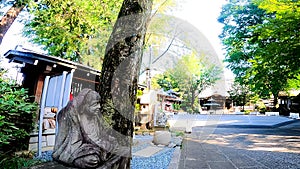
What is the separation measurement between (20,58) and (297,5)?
8460mm

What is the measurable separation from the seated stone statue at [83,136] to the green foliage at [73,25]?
617 cm

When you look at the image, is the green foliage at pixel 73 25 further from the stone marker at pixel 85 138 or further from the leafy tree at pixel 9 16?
the stone marker at pixel 85 138

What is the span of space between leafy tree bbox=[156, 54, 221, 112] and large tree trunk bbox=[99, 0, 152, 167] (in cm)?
2396

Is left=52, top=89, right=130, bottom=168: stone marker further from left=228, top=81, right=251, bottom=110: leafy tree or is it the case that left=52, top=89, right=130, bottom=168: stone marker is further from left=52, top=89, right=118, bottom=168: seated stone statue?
left=228, top=81, right=251, bottom=110: leafy tree

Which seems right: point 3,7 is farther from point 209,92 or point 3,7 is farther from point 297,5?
point 209,92

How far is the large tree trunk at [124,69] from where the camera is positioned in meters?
1.98

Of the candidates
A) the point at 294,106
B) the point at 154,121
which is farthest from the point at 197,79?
the point at 154,121

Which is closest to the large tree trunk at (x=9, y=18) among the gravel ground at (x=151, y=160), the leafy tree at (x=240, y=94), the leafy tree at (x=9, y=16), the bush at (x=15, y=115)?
the leafy tree at (x=9, y=16)

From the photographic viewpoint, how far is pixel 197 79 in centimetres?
2698

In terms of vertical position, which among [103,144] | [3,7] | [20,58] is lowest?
[103,144]

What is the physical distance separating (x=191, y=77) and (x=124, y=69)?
2536cm

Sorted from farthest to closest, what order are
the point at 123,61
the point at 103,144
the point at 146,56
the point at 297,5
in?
1. the point at 146,56
2. the point at 297,5
3. the point at 123,61
4. the point at 103,144

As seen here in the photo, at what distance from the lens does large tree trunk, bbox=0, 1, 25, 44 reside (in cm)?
654

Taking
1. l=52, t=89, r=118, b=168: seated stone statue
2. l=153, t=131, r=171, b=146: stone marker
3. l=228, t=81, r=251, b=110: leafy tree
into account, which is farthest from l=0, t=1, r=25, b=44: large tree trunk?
l=228, t=81, r=251, b=110: leafy tree
